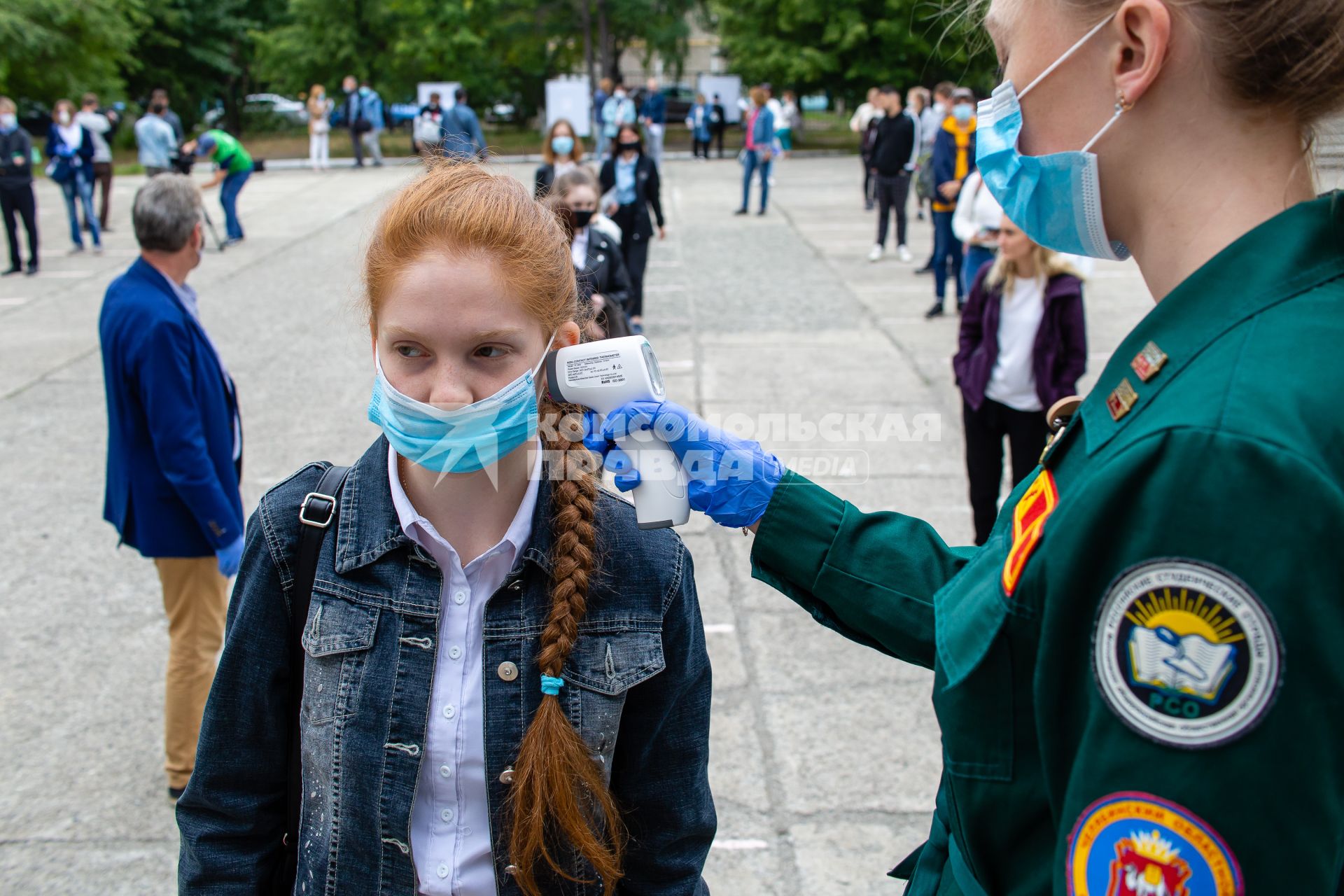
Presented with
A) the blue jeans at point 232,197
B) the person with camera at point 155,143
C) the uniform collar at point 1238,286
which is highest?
the uniform collar at point 1238,286

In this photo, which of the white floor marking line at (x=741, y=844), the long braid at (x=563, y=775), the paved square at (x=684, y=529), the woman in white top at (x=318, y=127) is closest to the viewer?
the long braid at (x=563, y=775)

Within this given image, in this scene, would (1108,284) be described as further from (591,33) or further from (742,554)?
(591,33)

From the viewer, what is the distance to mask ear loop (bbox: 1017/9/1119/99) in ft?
4.24

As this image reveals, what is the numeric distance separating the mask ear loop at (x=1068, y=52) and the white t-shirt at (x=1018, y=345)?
3.65 m

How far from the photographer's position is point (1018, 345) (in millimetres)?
4969

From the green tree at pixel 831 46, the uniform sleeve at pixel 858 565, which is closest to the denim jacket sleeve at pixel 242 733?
the uniform sleeve at pixel 858 565

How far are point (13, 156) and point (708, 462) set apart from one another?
1343cm

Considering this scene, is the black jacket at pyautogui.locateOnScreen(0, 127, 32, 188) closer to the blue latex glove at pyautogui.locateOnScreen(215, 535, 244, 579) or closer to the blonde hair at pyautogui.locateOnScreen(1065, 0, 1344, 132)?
the blue latex glove at pyautogui.locateOnScreen(215, 535, 244, 579)

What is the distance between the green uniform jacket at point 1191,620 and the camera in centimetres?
97

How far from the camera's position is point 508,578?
1788 millimetres

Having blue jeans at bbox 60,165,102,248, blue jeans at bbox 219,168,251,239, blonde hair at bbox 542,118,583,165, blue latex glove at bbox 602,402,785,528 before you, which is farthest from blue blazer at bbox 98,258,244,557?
blue jeans at bbox 60,165,102,248

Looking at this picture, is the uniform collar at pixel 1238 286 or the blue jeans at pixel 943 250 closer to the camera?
the uniform collar at pixel 1238 286

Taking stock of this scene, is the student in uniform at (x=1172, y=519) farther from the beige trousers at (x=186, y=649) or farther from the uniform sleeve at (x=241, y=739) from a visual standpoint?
the beige trousers at (x=186, y=649)

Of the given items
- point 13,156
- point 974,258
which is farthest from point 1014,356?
point 13,156
